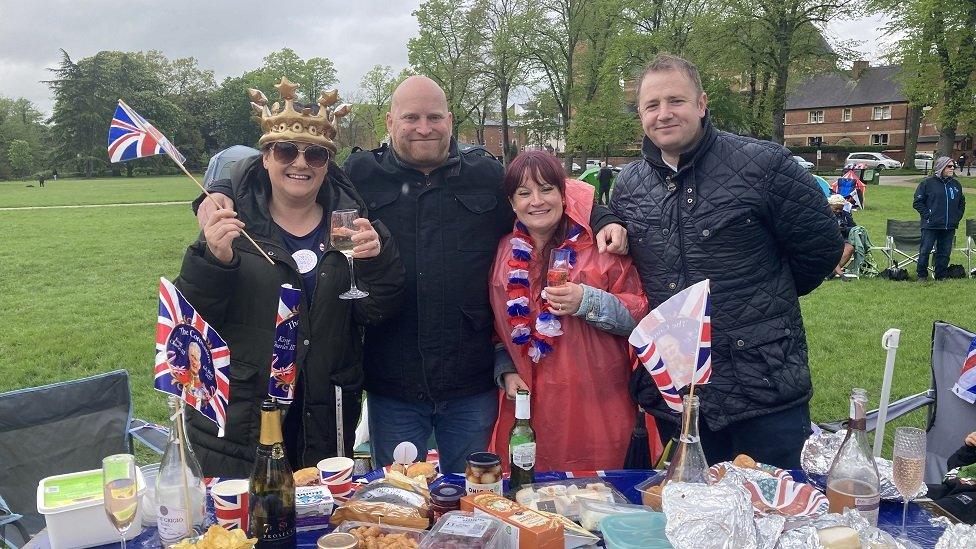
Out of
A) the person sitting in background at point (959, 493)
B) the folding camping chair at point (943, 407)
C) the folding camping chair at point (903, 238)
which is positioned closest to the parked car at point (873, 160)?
the folding camping chair at point (903, 238)

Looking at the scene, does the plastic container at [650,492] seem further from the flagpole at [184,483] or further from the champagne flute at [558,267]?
the flagpole at [184,483]

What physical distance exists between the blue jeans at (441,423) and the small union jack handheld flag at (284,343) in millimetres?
1132

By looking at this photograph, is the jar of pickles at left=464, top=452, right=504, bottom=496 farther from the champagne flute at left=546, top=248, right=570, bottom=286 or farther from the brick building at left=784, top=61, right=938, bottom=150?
the brick building at left=784, top=61, right=938, bottom=150

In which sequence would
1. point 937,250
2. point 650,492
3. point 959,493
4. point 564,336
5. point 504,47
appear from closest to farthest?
point 650,492 → point 959,493 → point 564,336 → point 937,250 → point 504,47

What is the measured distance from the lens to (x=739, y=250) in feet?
9.49

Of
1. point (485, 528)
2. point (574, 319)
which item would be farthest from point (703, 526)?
point (574, 319)

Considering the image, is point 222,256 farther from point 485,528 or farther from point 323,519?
point 485,528

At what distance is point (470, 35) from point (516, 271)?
41635 millimetres

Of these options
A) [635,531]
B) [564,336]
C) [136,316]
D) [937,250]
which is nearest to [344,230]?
[564,336]

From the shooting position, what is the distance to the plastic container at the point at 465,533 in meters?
1.74

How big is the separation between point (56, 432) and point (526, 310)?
287cm

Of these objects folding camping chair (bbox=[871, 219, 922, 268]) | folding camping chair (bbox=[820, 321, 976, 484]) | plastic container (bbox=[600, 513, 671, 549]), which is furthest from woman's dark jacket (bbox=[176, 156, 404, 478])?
folding camping chair (bbox=[871, 219, 922, 268])

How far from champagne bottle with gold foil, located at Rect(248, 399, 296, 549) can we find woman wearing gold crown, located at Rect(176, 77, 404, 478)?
0.98m

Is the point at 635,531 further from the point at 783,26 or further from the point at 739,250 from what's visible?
the point at 783,26
